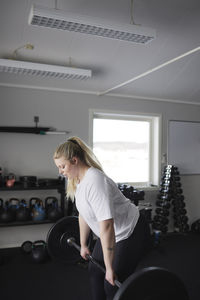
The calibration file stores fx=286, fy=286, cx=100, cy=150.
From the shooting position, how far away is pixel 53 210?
327 centimetres

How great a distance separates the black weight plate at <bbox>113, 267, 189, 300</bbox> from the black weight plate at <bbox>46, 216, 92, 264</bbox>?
764mm

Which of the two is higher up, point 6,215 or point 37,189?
point 37,189

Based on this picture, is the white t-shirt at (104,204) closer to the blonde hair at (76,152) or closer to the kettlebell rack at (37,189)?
the blonde hair at (76,152)

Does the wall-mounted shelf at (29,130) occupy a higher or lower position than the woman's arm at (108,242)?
higher

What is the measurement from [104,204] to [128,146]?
3.00 m

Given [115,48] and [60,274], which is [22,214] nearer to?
[60,274]

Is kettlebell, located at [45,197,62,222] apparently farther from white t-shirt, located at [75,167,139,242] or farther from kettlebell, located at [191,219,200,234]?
kettlebell, located at [191,219,200,234]

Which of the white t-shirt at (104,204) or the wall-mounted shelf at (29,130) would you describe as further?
the wall-mounted shelf at (29,130)

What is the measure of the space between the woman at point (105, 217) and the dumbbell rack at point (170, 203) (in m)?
2.39

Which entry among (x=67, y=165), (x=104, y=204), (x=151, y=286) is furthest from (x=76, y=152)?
(x=151, y=286)

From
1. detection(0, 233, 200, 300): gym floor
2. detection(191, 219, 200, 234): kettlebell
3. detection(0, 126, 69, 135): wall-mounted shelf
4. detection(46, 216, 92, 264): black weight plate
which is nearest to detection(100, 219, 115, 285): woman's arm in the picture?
detection(46, 216, 92, 264): black weight plate

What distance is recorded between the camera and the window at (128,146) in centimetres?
409

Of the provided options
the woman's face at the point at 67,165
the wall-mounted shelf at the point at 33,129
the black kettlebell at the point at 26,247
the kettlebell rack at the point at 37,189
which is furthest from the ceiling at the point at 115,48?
the black kettlebell at the point at 26,247

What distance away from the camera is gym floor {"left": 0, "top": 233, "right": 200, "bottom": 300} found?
93.9 inches
